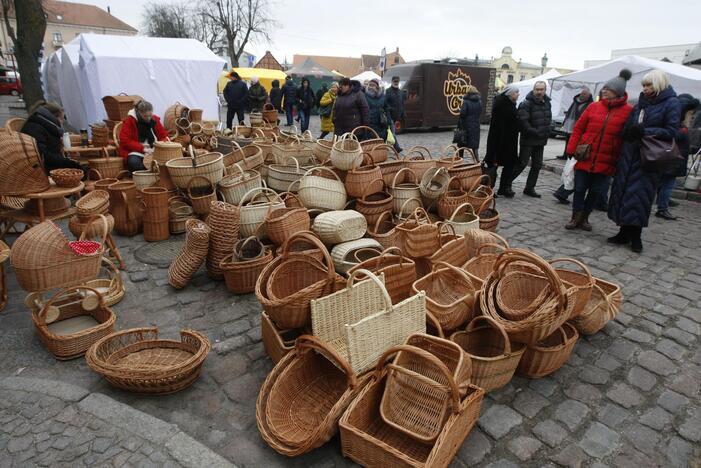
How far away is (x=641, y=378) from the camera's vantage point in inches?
116

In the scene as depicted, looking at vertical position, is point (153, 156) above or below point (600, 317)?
above

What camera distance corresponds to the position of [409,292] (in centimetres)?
345

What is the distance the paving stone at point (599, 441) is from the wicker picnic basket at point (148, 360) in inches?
90.9

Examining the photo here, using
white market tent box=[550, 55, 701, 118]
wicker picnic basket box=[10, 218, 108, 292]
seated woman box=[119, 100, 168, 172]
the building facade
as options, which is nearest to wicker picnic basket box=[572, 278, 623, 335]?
wicker picnic basket box=[10, 218, 108, 292]

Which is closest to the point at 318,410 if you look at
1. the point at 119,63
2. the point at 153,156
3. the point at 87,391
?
the point at 87,391

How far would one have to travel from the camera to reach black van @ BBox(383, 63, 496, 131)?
16594 millimetres

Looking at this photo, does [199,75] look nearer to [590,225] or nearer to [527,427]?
[590,225]

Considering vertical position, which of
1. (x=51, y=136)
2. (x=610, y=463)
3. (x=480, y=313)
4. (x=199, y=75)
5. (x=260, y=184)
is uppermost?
(x=199, y=75)

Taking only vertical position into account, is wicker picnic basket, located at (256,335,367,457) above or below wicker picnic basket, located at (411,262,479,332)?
below

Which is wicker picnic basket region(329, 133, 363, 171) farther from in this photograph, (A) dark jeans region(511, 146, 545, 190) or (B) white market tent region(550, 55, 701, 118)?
(B) white market tent region(550, 55, 701, 118)

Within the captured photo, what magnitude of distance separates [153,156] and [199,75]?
6611 mm

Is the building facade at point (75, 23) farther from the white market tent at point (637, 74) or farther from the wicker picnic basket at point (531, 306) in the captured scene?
the wicker picnic basket at point (531, 306)

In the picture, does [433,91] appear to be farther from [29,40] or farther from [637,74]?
[29,40]

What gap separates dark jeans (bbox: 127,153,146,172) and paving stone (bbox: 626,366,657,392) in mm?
6217
